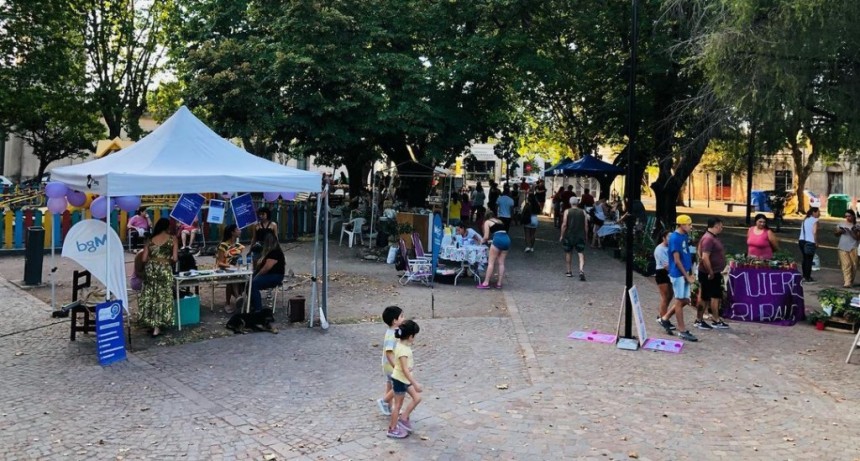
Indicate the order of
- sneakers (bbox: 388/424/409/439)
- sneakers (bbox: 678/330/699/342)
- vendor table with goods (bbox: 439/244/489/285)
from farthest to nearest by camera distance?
1. vendor table with goods (bbox: 439/244/489/285)
2. sneakers (bbox: 678/330/699/342)
3. sneakers (bbox: 388/424/409/439)

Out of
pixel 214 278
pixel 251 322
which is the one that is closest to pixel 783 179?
pixel 251 322

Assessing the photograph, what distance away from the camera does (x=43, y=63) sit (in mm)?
26062

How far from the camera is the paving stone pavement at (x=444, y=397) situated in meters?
5.62

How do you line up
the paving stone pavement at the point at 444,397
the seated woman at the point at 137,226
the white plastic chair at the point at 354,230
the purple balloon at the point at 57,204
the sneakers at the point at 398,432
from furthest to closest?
the white plastic chair at the point at 354,230
the seated woman at the point at 137,226
the purple balloon at the point at 57,204
the sneakers at the point at 398,432
the paving stone pavement at the point at 444,397

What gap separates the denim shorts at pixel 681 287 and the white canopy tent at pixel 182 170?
5.38 metres

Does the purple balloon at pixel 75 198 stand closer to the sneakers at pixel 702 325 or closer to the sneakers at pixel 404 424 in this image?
the sneakers at pixel 404 424

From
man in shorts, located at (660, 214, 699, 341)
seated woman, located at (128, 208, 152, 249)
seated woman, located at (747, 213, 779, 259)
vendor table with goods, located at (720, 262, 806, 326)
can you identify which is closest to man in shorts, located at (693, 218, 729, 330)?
man in shorts, located at (660, 214, 699, 341)

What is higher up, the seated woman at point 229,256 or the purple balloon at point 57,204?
the purple balloon at point 57,204

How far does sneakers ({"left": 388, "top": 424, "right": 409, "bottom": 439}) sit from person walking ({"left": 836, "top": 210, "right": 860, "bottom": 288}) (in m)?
12.2

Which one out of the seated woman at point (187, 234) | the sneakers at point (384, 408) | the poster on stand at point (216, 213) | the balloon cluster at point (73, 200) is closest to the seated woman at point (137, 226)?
the seated woman at point (187, 234)

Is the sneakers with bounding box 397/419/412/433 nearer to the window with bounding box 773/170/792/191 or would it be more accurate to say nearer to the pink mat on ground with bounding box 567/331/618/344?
the pink mat on ground with bounding box 567/331/618/344

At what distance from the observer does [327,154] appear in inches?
866

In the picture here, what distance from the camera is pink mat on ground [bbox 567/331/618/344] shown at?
9.34 metres

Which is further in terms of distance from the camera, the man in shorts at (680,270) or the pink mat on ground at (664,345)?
the man in shorts at (680,270)
